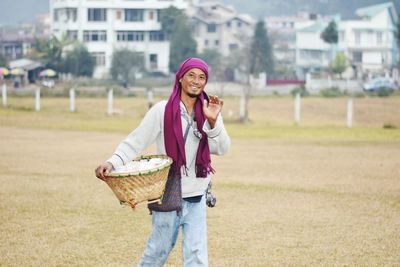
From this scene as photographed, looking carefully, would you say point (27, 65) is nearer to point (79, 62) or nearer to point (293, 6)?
point (79, 62)

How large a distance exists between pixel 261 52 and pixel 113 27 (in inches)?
465

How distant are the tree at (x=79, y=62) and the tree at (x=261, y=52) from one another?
471 inches

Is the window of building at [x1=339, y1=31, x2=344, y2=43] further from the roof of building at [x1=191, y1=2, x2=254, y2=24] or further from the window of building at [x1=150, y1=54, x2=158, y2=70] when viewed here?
the window of building at [x1=150, y1=54, x2=158, y2=70]

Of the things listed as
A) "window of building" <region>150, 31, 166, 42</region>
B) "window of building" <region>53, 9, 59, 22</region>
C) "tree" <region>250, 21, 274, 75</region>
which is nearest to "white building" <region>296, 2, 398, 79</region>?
"tree" <region>250, 21, 274, 75</region>

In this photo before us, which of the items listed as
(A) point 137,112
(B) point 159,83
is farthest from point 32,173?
(B) point 159,83

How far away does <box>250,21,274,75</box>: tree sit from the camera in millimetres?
75456

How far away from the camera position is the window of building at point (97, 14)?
76.6 meters

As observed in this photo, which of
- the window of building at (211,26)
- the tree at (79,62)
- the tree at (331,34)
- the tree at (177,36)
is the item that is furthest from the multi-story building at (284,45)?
the tree at (79,62)

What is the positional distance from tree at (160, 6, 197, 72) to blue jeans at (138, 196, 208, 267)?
222 ft

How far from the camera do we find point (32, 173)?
653 inches

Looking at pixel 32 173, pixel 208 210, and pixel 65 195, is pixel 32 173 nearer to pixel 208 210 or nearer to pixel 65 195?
pixel 65 195

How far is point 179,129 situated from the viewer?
704 centimetres

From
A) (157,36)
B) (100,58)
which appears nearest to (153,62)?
(157,36)

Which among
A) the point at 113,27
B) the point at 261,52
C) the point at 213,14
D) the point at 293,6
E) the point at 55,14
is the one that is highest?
the point at 293,6
